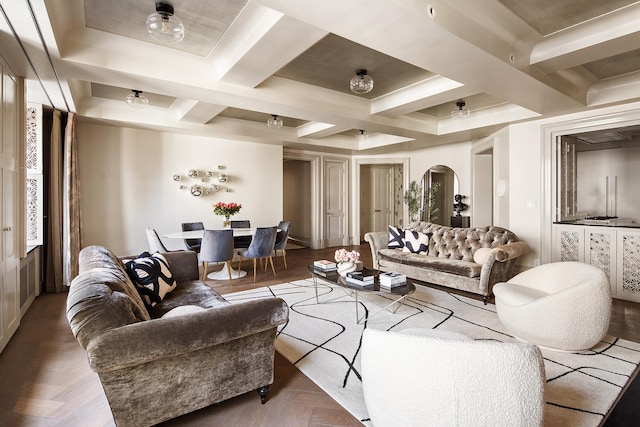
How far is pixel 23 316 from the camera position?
10.9ft

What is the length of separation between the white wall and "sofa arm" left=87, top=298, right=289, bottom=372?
419 cm

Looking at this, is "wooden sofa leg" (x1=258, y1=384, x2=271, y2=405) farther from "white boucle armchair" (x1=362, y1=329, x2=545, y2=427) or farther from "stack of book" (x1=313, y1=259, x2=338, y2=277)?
"stack of book" (x1=313, y1=259, x2=338, y2=277)

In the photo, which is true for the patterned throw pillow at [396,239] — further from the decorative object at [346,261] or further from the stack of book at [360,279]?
the stack of book at [360,279]

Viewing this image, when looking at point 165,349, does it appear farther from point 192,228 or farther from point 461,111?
point 461,111

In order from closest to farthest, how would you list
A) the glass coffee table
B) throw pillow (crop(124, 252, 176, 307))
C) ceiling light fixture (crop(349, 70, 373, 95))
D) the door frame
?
throw pillow (crop(124, 252, 176, 307)) → the glass coffee table → ceiling light fixture (crop(349, 70, 373, 95)) → the door frame

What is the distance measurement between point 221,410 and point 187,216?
451 cm

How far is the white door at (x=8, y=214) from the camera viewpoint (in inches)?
104

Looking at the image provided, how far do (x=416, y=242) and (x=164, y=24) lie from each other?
3967 millimetres

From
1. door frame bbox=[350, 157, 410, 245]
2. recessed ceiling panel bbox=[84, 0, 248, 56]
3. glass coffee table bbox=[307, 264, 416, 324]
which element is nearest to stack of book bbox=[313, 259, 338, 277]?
glass coffee table bbox=[307, 264, 416, 324]

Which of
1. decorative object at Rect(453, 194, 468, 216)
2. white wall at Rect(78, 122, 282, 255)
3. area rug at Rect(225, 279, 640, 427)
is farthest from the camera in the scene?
decorative object at Rect(453, 194, 468, 216)

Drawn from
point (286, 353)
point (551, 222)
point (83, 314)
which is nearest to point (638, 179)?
Result: point (551, 222)

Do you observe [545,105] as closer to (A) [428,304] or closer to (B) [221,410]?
(A) [428,304]

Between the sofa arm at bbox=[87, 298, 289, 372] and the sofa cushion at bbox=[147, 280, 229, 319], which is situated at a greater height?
the sofa arm at bbox=[87, 298, 289, 372]

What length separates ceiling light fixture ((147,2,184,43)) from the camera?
2.28 metres
